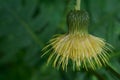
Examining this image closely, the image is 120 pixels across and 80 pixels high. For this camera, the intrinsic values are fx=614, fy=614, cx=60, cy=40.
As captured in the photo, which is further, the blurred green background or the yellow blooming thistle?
the blurred green background

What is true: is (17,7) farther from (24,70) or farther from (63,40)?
(63,40)

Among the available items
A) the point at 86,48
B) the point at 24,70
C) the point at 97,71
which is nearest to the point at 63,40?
the point at 86,48

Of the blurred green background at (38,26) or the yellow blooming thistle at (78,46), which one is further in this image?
the blurred green background at (38,26)

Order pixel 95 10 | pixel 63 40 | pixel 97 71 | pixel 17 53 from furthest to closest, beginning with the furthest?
pixel 17 53
pixel 95 10
pixel 97 71
pixel 63 40

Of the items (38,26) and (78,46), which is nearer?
(78,46)

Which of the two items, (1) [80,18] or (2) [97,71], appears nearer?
(1) [80,18]
